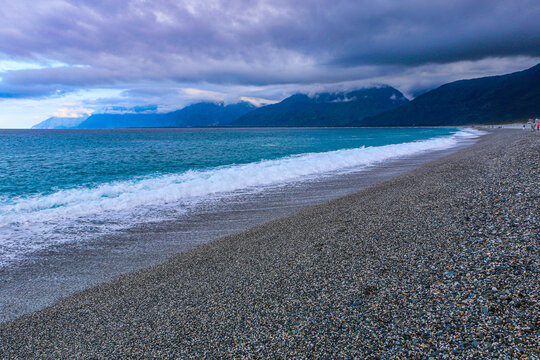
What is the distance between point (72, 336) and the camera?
429cm

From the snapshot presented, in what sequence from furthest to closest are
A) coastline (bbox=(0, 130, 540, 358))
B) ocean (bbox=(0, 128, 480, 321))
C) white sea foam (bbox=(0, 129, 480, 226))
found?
white sea foam (bbox=(0, 129, 480, 226)) → ocean (bbox=(0, 128, 480, 321)) → coastline (bbox=(0, 130, 540, 358))

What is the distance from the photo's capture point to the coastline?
10.9ft

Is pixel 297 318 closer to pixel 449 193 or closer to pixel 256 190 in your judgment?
pixel 449 193

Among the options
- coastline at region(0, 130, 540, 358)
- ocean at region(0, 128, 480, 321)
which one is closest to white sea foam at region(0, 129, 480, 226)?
ocean at region(0, 128, 480, 321)

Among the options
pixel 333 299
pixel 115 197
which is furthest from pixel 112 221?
pixel 333 299

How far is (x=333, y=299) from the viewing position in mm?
4254

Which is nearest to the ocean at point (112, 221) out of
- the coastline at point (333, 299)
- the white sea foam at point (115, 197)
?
the white sea foam at point (115, 197)

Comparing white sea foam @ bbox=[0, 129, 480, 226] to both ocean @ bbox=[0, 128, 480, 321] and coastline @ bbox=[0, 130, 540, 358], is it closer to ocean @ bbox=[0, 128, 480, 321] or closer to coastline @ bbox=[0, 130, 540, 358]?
ocean @ bbox=[0, 128, 480, 321]

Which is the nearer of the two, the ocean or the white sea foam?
the ocean

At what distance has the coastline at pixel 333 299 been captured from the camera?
3309mm

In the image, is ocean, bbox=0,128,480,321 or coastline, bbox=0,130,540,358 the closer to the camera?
coastline, bbox=0,130,540,358

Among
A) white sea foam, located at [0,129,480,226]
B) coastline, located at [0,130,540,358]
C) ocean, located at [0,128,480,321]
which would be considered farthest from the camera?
white sea foam, located at [0,129,480,226]

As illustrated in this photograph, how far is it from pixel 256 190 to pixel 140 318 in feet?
35.9

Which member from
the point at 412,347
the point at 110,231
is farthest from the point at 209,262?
the point at 110,231
